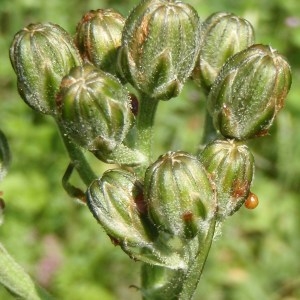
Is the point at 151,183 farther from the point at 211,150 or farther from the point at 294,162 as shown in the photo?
the point at 294,162

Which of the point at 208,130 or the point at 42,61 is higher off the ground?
the point at 42,61

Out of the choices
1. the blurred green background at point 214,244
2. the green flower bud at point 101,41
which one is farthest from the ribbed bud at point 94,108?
the blurred green background at point 214,244

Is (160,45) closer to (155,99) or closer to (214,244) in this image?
(155,99)

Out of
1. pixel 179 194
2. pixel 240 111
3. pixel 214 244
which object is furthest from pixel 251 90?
pixel 214 244

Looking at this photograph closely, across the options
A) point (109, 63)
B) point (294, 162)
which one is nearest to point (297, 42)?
point (294, 162)

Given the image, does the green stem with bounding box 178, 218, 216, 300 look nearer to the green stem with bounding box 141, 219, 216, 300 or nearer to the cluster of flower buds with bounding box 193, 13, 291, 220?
the green stem with bounding box 141, 219, 216, 300
